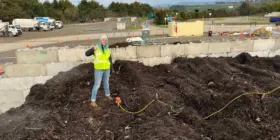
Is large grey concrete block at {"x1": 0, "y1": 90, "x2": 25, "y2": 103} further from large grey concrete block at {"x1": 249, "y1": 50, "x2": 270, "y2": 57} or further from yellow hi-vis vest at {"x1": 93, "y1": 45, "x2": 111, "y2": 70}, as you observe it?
large grey concrete block at {"x1": 249, "y1": 50, "x2": 270, "y2": 57}

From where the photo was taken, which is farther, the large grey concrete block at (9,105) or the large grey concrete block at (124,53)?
the large grey concrete block at (124,53)

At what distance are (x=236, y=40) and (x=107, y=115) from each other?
6649 millimetres

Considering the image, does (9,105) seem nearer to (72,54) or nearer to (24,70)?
(24,70)

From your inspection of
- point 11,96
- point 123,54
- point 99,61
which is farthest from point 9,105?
point 99,61

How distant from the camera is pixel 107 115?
6.17 metres

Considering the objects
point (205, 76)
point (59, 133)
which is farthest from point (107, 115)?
point (205, 76)

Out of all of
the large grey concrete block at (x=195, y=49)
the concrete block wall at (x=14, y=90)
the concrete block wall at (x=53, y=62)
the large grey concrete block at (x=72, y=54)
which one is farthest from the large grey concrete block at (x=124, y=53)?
the concrete block wall at (x=14, y=90)

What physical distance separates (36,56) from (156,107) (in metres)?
4.59

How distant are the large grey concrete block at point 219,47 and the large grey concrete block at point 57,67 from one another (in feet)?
16.7

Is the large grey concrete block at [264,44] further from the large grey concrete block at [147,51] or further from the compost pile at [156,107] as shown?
the large grey concrete block at [147,51]

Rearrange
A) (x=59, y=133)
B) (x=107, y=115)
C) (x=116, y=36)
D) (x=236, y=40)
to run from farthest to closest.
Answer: (x=116, y=36)
(x=236, y=40)
(x=107, y=115)
(x=59, y=133)

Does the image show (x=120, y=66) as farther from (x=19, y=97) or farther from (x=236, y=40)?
(x=236, y=40)

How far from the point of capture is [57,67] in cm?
891

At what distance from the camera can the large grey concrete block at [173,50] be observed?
31.7ft
